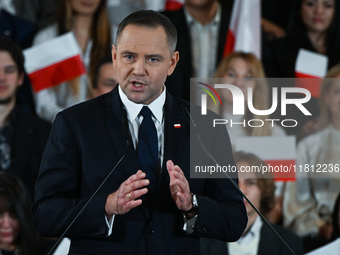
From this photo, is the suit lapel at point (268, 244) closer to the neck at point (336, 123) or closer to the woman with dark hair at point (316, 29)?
the neck at point (336, 123)

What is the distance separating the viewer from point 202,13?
12.9 feet

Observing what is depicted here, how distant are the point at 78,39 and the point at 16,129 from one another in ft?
2.93

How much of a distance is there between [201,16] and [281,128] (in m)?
1.15

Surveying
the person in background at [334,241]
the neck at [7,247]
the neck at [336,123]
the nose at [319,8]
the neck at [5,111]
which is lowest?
the person in background at [334,241]

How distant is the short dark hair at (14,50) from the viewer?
364cm

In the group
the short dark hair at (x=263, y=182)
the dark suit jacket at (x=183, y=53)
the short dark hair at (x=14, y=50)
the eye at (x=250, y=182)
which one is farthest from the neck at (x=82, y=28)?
the eye at (x=250, y=182)

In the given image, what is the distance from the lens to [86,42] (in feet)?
12.6

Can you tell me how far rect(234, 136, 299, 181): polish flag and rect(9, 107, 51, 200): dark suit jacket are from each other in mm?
1544

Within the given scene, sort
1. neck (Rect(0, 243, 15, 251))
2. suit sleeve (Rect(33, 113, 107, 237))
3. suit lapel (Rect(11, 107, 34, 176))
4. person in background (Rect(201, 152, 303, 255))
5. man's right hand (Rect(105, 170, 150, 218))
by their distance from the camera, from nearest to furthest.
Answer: man's right hand (Rect(105, 170, 150, 218)), suit sleeve (Rect(33, 113, 107, 237)), neck (Rect(0, 243, 15, 251)), person in background (Rect(201, 152, 303, 255)), suit lapel (Rect(11, 107, 34, 176))

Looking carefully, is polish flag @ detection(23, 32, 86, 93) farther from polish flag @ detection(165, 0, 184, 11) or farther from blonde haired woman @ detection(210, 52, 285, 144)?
blonde haired woman @ detection(210, 52, 285, 144)

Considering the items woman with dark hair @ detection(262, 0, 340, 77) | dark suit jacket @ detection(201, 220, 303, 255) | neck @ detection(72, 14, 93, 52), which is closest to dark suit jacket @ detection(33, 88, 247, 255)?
dark suit jacket @ detection(201, 220, 303, 255)

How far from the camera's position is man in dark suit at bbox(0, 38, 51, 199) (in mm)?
3502

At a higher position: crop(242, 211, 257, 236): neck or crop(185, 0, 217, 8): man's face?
crop(185, 0, 217, 8): man's face

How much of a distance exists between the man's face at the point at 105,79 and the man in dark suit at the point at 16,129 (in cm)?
50
